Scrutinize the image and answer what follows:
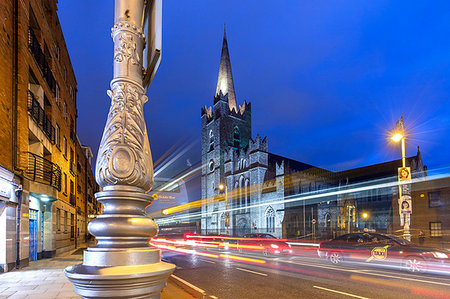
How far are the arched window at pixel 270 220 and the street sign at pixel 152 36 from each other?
4544 cm

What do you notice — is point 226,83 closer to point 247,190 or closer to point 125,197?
point 247,190

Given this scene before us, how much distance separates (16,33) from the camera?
12.8 m

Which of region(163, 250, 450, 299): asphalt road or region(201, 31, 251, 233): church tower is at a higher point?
region(201, 31, 251, 233): church tower

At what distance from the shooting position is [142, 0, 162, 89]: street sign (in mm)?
2924

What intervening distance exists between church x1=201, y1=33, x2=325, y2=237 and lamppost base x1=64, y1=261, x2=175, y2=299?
131 feet

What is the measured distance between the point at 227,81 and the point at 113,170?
67.5 m

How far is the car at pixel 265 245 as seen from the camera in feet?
61.5

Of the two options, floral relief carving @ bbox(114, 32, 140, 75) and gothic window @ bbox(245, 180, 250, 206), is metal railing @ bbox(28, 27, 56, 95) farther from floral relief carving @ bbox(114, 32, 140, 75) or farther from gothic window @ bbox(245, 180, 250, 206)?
gothic window @ bbox(245, 180, 250, 206)

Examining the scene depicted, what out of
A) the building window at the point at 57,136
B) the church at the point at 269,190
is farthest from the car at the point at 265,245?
the church at the point at 269,190

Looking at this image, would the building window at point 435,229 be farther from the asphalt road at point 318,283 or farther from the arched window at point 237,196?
the arched window at point 237,196

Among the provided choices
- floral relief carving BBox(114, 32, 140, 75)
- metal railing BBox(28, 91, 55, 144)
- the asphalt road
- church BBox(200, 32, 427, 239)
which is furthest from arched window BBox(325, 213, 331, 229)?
floral relief carving BBox(114, 32, 140, 75)

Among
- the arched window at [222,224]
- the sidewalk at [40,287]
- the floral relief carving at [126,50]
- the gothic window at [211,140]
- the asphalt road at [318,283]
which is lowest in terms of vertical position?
the arched window at [222,224]

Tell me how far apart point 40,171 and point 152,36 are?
51.8 ft

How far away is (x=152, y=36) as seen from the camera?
302cm
